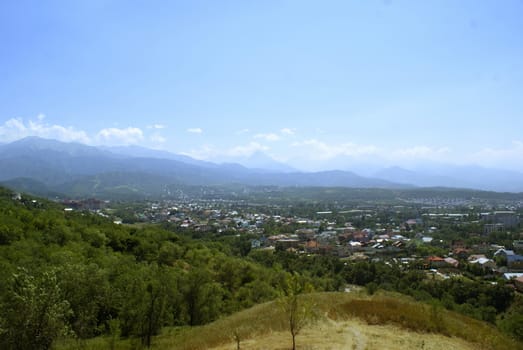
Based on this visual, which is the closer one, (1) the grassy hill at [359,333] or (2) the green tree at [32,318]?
(2) the green tree at [32,318]

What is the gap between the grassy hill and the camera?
1252 centimetres

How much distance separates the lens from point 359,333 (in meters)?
13.5

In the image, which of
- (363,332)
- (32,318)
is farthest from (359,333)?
(32,318)

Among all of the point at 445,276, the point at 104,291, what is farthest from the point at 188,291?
the point at 445,276

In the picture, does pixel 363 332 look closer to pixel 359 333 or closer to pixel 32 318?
pixel 359 333

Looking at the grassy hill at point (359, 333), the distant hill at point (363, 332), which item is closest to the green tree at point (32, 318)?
the grassy hill at point (359, 333)

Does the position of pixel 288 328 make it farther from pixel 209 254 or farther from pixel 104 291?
pixel 209 254

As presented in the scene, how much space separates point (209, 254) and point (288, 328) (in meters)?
37.1

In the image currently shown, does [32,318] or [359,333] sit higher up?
[32,318]

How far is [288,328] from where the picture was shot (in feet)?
48.4

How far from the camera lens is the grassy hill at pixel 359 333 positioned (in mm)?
12516

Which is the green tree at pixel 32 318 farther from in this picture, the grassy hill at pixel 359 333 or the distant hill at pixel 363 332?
the distant hill at pixel 363 332

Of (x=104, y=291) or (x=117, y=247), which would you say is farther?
(x=117, y=247)

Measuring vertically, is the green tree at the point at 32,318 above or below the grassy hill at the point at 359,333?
above
